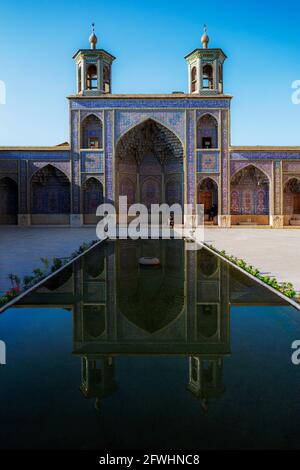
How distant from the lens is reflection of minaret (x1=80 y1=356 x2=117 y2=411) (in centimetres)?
266

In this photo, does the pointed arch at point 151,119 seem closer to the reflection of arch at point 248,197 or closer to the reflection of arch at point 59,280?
the reflection of arch at point 248,197

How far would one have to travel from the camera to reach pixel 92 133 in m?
21.9

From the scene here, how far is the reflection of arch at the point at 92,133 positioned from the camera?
21.7 m

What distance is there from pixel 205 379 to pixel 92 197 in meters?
19.9

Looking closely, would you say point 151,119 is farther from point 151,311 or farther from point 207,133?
point 151,311

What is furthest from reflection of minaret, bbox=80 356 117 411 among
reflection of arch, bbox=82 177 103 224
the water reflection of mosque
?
reflection of arch, bbox=82 177 103 224

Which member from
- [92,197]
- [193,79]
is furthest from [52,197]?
[193,79]

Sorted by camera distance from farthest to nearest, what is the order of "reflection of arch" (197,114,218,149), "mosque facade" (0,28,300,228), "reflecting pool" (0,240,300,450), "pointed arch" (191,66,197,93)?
"pointed arch" (191,66,197,93), "reflection of arch" (197,114,218,149), "mosque facade" (0,28,300,228), "reflecting pool" (0,240,300,450)

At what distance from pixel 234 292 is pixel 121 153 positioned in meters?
17.5

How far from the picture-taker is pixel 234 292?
571cm

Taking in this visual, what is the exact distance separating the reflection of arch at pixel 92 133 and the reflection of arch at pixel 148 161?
125cm

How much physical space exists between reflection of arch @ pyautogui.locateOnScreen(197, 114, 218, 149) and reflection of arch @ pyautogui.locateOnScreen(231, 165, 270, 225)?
7.69ft

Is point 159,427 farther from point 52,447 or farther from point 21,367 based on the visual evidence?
point 21,367

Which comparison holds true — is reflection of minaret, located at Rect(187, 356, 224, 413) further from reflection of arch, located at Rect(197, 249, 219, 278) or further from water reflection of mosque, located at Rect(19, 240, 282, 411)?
reflection of arch, located at Rect(197, 249, 219, 278)
